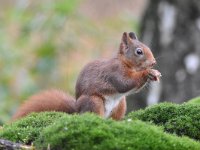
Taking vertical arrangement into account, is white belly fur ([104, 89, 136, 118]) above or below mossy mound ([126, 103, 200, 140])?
above

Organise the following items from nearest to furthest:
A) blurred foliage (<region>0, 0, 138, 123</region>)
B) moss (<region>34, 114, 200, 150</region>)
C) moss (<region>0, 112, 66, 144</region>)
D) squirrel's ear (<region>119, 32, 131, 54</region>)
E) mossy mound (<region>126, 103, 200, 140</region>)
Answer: moss (<region>34, 114, 200, 150</region>) → moss (<region>0, 112, 66, 144</region>) → mossy mound (<region>126, 103, 200, 140</region>) → squirrel's ear (<region>119, 32, 131, 54</region>) → blurred foliage (<region>0, 0, 138, 123</region>)

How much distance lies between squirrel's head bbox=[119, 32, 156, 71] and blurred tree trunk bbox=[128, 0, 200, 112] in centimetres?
340

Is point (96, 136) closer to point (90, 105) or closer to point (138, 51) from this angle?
point (90, 105)

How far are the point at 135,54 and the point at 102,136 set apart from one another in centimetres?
205

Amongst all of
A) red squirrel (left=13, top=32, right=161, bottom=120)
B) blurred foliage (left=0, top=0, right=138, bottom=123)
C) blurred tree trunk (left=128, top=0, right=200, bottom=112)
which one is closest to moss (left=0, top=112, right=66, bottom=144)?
red squirrel (left=13, top=32, right=161, bottom=120)

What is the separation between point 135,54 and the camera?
17.8ft

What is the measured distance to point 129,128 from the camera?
140 inches

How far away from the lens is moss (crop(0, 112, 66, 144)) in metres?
3.91

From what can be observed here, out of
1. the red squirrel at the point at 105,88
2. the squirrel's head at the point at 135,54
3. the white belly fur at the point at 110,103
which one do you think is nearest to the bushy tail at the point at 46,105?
the red squirrel at the point at 105,88

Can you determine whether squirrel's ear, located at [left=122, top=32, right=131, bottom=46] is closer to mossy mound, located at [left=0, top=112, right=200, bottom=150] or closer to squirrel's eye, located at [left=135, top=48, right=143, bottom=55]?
squirrel's eye, located at [left=135, top=48, right=143, bottom=55]

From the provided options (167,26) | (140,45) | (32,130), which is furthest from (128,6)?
(32,130)

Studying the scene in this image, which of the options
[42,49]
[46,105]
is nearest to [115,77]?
[46,105]

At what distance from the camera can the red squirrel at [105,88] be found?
200 inches

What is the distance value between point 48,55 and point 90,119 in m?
5.50
